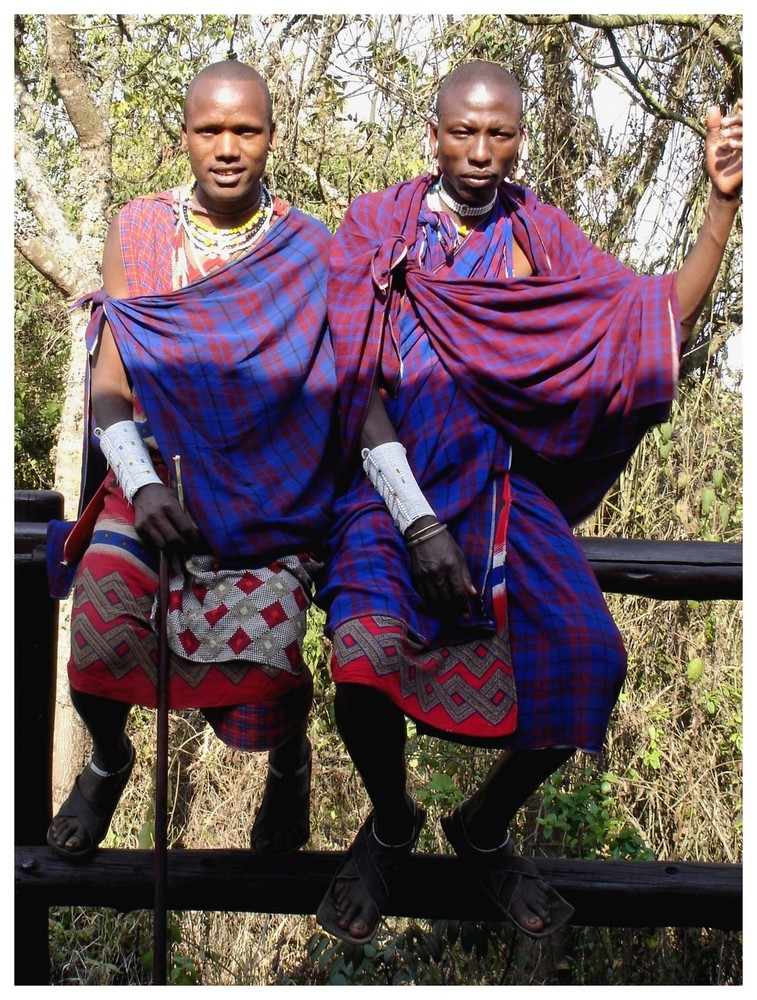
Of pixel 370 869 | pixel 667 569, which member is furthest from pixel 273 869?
pixel 667 569

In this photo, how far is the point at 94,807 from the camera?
278 cm

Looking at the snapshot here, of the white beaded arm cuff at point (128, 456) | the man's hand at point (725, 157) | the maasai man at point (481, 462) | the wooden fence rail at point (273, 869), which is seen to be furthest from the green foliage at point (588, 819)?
the man's hand at point (725, 157)

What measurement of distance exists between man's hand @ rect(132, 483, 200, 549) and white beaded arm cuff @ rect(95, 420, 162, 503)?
3 cm

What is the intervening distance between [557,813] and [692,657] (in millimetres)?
1012

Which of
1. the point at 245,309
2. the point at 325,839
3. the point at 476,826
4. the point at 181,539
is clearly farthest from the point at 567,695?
the point at 325,839

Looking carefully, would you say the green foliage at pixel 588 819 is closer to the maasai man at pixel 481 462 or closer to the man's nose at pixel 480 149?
the maasai man at pixel 481 462

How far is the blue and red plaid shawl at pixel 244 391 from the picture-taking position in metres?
2.66

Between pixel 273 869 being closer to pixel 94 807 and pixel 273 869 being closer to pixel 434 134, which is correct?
pixel 94 807

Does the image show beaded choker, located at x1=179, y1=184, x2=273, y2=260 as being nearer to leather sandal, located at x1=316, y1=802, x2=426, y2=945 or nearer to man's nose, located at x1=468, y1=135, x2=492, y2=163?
man's nose, located at x1=468, y1=135, x2=492, y2=163

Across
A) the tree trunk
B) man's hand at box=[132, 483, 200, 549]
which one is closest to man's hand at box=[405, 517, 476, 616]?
man's hand at box=[132, 483, 200, 549]

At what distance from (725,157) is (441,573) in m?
1.22

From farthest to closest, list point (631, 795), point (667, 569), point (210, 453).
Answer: point (631, 795), point (667, 569), point (210, 453)

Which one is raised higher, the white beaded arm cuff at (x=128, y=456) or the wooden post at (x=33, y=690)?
the white beaded arm cuff at (x=128, y=456)

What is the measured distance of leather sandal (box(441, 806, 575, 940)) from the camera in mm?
2625
